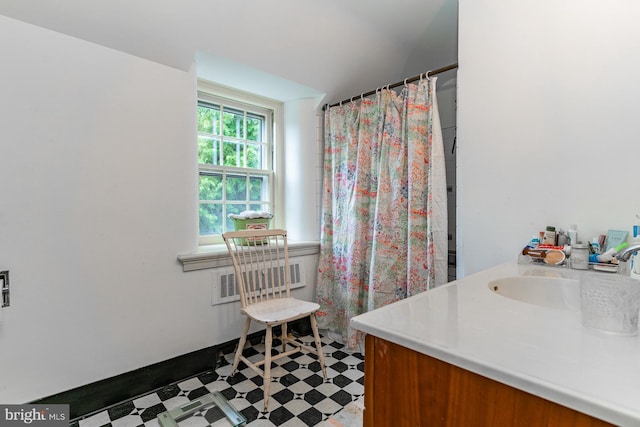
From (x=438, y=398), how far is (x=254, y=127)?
8.01 feet

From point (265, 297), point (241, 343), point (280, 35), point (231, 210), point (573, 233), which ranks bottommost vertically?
point (241, 343)

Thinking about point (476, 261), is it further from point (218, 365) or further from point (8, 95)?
point (8, 95)

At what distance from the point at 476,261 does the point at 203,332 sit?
1.67 m

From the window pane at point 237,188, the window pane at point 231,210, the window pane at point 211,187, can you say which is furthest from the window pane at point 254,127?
the window pane at point 231,210

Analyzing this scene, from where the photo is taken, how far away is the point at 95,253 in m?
1.59

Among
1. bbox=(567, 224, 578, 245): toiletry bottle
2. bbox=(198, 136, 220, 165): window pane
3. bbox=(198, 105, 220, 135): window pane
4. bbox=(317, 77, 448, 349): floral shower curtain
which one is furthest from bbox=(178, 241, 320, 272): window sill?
bbox=(567, 224, 578, 245): toiletry bottle

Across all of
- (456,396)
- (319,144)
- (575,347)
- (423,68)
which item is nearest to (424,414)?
(456,396)

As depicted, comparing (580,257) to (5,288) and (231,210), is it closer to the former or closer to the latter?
(231,210)

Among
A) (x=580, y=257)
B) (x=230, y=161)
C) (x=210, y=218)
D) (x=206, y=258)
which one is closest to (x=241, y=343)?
(x=206, y=258)

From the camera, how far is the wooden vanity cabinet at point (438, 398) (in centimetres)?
49

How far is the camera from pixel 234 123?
2523 millimetres

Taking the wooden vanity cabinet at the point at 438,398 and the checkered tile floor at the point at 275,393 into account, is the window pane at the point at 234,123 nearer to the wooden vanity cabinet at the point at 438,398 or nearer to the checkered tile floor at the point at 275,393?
the checkered tile floor at the point at 275,393

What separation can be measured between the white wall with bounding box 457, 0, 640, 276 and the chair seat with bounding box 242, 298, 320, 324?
933 millimetres

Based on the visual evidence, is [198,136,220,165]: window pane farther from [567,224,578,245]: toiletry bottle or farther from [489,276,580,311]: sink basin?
[567,224,578,245]: toiletry bottle
